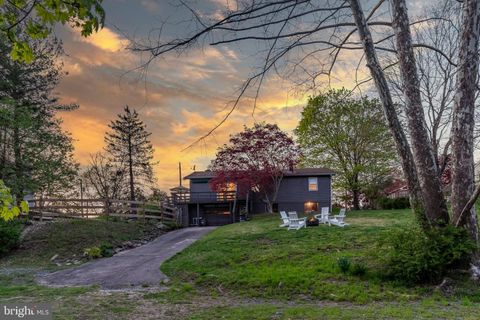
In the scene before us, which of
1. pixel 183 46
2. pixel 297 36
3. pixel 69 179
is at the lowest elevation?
pixel 69 179

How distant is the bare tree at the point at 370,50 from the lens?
6191mm

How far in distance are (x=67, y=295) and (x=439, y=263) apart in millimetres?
7057

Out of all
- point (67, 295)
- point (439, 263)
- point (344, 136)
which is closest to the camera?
point (439, 263)

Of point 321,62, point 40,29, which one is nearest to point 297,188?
point 321,62

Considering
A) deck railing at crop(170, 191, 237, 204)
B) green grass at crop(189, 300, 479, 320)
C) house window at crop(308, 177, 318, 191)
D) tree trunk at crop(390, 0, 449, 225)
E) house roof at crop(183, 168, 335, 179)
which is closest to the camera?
green grass at crop(189, 300, 479, 320)

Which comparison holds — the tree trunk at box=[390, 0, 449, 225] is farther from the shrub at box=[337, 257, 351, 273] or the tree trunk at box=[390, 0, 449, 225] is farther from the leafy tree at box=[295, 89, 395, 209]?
the leafy tree at box=[295, 89, 395, 209]

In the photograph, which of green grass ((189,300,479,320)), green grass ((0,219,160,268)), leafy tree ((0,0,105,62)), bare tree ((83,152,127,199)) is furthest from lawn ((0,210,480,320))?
bare tree ((83,152,127,199))

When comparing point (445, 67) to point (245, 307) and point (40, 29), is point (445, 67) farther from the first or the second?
point (40, 29)

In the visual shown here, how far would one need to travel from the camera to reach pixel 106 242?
14.6 metres

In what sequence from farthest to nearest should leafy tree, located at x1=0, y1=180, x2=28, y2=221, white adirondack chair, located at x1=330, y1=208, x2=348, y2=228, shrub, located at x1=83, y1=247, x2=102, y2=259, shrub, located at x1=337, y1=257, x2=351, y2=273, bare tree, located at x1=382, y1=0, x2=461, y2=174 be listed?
white adirondack chair, located at x1=330, y1=208, x2=348, y2=228 < bare tree, located at x1=382, y1=0, x2=461, y2=174 < shrub, located at x1=83, y1=247, x2=102, y2=259 < shrub, located at x1=337, y1=257, x2=351, y2=273 < leafy tree, located at x1=0, y1=180, x2=28, y2=221

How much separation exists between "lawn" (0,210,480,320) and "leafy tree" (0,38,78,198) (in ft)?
27.5

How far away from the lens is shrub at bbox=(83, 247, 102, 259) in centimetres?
1280

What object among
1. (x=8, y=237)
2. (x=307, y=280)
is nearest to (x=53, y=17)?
(x=307, y=280)

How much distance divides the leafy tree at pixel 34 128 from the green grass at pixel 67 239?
286cm
